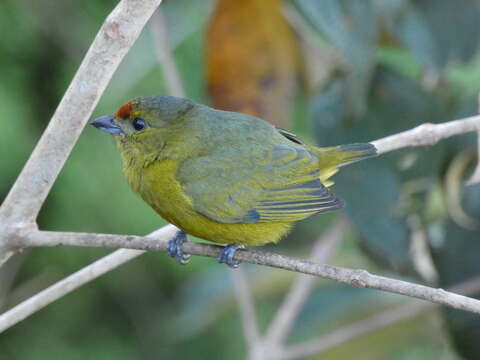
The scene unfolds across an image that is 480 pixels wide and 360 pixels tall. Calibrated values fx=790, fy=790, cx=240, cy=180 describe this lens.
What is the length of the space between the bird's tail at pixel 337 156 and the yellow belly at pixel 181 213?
0.26 meters

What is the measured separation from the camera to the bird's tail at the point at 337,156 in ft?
8.50

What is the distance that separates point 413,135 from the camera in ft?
7.71

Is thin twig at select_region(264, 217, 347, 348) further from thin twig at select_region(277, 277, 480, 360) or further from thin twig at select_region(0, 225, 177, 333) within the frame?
thin twig at select_region(0, 225, 177, 333)

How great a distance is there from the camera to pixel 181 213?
8.04 ft

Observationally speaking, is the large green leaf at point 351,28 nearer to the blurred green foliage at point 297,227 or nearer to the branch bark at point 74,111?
the blurred green foliage at point 297,227

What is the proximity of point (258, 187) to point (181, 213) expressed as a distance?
0.29 metres

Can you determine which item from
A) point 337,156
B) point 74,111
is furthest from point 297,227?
point 74,111

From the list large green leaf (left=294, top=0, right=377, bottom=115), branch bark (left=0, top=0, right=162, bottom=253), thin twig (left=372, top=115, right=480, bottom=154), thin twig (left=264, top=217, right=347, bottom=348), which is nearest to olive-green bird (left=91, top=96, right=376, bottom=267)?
thin twig (left=372, top=115, right=480, bottom=154)

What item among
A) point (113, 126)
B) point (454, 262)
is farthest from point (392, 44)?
point (113, 126)

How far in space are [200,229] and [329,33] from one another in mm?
776

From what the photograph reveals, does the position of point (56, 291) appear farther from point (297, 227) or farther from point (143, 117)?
point (297, 227)

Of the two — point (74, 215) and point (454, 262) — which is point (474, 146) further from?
point (74, 215)

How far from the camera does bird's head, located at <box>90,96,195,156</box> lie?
8.64 feet

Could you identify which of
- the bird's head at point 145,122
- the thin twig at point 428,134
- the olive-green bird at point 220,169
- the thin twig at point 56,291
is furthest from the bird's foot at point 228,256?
the thin twig at point 428,134
